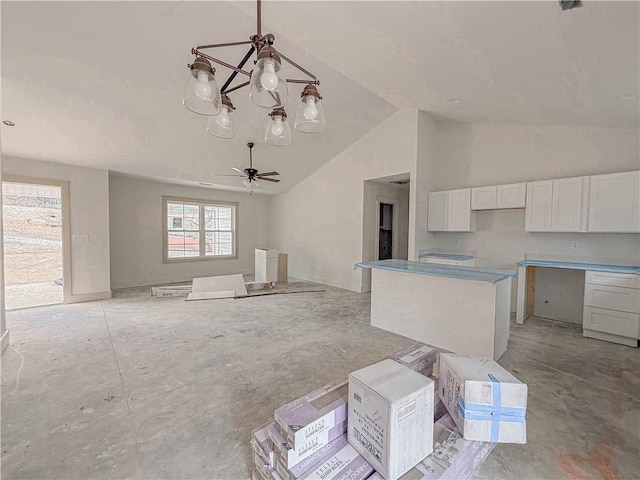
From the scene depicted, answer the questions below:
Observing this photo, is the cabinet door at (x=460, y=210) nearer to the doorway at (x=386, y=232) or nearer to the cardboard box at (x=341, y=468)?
the doorway at (x=386, y=232)

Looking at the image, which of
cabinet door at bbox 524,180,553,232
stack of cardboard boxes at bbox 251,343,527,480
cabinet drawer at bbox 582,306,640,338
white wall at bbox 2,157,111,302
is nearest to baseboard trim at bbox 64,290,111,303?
white wall at bbox 2,157,111,302

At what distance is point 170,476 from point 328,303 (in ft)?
12.2

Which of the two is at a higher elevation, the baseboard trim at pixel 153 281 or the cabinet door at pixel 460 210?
the cabinet door at pixel 460 210

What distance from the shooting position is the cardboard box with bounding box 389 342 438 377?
1.63 metres

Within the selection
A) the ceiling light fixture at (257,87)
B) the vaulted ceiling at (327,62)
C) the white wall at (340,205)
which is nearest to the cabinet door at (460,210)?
the white wall at (340,205)

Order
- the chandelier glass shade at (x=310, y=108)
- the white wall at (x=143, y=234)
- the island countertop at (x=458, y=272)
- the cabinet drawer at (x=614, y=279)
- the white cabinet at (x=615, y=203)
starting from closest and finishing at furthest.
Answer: the chandelier glass shade at (x=310, y=108)
the island countertop at (x=458, y=272)
the cabinet drawer at (x=614, y=279)
the white cabinet at (x=615, y=203)
the white wall at (x=143, y=234)

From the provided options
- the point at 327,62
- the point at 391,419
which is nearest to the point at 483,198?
the point at 327,62

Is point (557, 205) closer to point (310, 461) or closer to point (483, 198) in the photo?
point (483, 198)

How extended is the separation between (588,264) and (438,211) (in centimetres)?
214

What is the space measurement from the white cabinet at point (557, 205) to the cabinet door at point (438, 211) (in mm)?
1179

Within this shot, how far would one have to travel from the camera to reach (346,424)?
4.36 feet

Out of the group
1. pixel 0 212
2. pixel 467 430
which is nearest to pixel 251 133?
pixel 0 212

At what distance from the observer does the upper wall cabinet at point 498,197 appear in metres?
4.13

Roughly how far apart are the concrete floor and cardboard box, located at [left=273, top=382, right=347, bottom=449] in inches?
25.3
